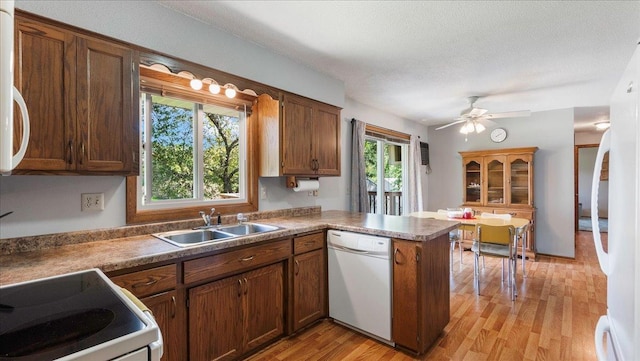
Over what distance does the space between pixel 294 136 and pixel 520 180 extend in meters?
3.98

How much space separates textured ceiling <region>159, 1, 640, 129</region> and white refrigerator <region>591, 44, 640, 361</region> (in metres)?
1.11

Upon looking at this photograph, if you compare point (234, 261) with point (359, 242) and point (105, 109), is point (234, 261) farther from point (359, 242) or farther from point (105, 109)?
point (105, 109)

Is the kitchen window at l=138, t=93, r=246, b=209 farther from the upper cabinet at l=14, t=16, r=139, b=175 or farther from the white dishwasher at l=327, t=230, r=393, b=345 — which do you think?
the white dishwasher at l=327, t=230, r=393, b=345

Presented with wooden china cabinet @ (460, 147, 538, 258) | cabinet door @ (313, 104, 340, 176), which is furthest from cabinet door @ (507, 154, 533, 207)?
cabinet door @ (313, 104, 340, 176)

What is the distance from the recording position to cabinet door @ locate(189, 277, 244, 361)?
175 centimetres

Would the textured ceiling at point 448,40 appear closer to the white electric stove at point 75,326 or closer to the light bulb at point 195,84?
the light bulb at point 195,84

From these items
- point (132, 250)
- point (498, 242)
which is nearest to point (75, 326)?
point (132, 250)

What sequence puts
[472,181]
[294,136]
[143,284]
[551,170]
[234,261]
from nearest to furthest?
1. [143,284]
2. [234,261]
3. [294,136]
4. [551,170]
5. [472,181]

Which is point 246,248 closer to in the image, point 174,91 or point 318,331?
point 318,331

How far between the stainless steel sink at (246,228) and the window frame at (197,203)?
18cm

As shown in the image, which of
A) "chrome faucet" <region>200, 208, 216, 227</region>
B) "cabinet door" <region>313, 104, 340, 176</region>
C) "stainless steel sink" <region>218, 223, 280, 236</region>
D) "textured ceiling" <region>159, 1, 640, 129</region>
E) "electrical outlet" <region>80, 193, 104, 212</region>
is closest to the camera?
"electrical outlet" <region>80, 193, 104, 212</region>

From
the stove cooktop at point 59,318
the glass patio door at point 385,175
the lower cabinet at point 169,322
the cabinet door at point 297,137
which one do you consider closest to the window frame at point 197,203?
the cabinet door at point 297,137

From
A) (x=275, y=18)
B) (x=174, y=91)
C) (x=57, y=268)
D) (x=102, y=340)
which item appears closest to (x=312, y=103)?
(x=275, y=18)

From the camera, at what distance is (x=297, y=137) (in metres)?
2.79
